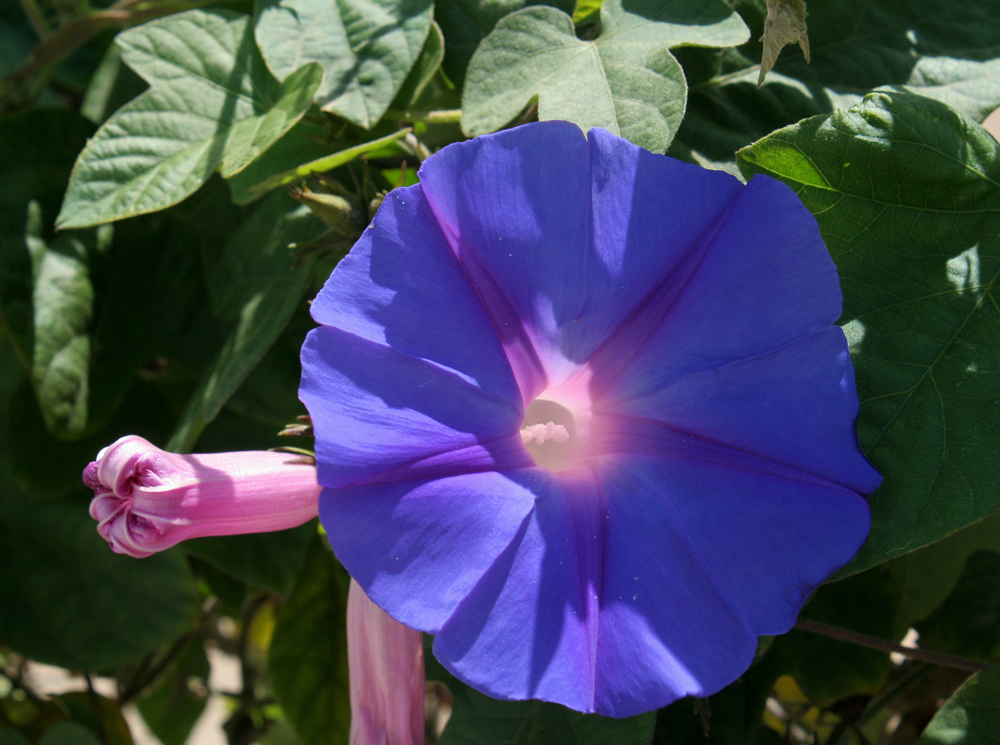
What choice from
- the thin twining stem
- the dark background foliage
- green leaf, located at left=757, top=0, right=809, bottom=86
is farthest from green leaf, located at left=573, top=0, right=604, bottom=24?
the thin twining stem

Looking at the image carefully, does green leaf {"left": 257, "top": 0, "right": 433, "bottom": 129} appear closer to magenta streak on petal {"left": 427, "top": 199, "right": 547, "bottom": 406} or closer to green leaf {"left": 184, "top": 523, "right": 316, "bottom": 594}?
magenta streak on petal {"left": 427, "top": 199, "right": 547, "bottom": 406}

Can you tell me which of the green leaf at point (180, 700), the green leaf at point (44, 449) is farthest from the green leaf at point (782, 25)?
the green leaf at point (180, 700)

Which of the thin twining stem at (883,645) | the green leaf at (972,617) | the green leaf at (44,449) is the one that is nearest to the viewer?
the thin twining stem at (883,645)

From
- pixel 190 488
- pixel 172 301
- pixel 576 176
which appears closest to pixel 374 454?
pixel 190 488

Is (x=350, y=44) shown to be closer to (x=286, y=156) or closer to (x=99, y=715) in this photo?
(x=286, y=156)

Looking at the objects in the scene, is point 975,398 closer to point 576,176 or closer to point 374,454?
point 576,176

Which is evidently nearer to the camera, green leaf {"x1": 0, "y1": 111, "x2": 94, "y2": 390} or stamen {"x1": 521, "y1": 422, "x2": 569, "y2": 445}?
stamen {"x1": 521, "y1": 422, "x2": 569, "y2": 445}

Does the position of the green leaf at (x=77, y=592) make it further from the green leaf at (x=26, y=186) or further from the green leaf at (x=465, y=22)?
the green leaf at (x=465, y=22)
